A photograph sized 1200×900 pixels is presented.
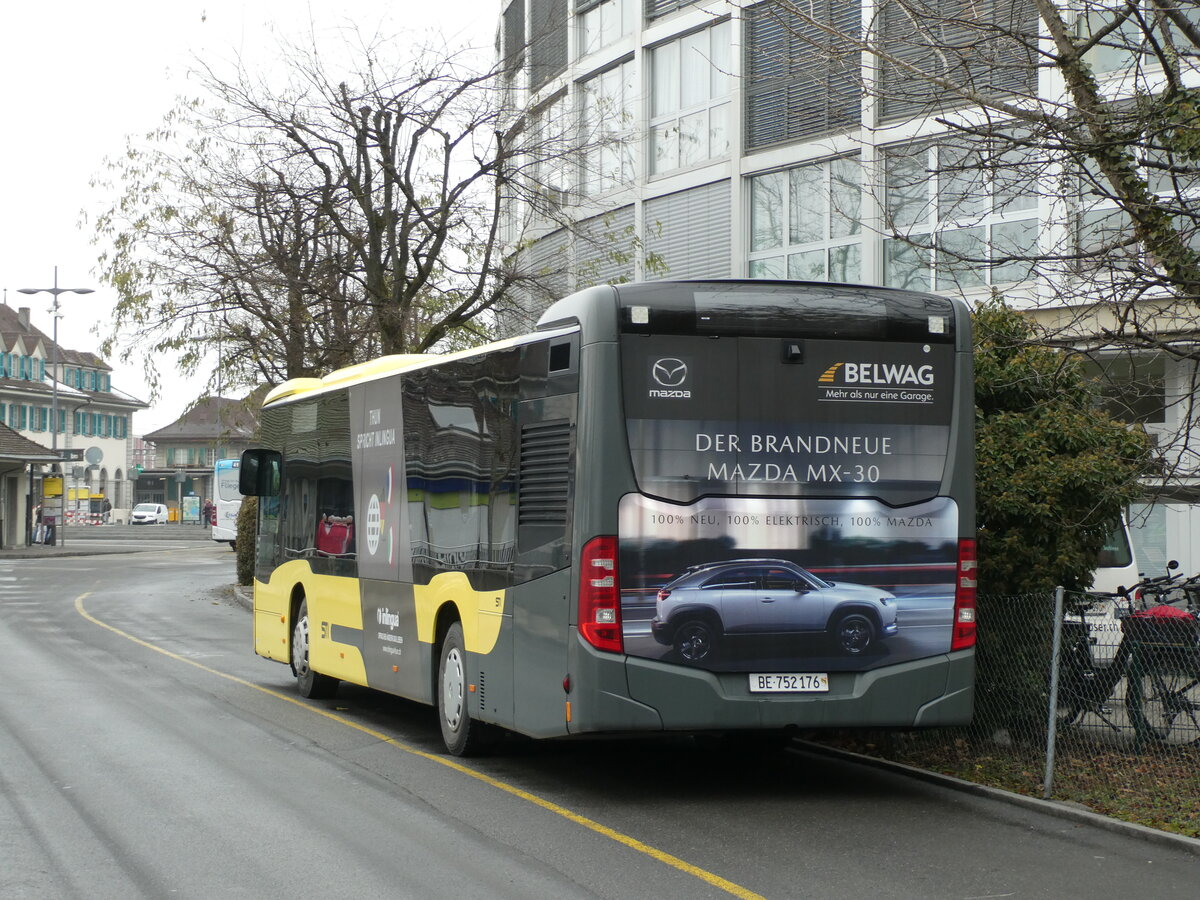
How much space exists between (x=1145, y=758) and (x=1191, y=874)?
94.9 inches

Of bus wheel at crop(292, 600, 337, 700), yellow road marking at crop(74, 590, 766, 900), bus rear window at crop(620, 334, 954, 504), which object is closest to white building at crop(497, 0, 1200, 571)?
bus wheel at crop(292, 600, 337, 700)

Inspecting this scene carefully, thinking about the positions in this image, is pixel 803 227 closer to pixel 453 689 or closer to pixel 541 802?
pixel 453 689

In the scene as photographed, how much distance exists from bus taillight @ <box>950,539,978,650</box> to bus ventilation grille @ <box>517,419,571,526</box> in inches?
96.3

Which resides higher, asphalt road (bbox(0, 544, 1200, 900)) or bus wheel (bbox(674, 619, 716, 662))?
bus wheel (bbox(674, 619, 716, 662))

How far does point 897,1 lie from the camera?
975 centimetres

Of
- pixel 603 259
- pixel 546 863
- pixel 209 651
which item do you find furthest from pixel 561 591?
pixel 603 259

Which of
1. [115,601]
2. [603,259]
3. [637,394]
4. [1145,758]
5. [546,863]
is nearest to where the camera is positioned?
[546,863]

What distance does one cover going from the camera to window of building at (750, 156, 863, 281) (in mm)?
25719

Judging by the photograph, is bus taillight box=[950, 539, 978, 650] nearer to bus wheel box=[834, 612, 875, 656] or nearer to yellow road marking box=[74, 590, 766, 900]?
bus wheel box=[834, 612, 875, 656]

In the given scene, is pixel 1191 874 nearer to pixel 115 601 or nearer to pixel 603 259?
pixel 603 259

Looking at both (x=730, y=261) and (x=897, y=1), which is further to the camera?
(x=730, y=261)

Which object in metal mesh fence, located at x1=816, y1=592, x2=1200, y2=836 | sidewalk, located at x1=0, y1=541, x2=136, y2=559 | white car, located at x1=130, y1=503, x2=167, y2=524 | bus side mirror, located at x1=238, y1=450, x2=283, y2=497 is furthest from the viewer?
white car, located at x1=130, y1=503, x2=167, y2=524

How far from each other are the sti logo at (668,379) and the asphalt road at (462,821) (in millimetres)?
2423

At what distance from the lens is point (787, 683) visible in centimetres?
938
